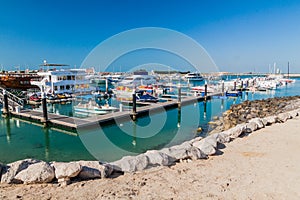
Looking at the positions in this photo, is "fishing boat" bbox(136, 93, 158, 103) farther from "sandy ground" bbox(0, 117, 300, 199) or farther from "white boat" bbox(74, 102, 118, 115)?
"sandy ground" bbox(0, 117, 300, 199)

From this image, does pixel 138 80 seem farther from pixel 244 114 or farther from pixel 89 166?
pixel 89 166

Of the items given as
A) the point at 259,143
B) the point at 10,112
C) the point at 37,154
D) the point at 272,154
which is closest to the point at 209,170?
the point at 272,154

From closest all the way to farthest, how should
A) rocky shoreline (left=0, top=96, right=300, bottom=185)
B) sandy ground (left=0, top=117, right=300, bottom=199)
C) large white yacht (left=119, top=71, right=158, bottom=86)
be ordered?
sandy ground (left=0, top=117, right=300, bottom=199), rocky shoreline (left=0, top=96, right=300, bottom=185), large white yacht (left=119, top=71, right=158, bottom=86)

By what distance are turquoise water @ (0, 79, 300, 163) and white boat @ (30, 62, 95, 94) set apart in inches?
474

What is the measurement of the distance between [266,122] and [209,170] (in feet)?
20.9

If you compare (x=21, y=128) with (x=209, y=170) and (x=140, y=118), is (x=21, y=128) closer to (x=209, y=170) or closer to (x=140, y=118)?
(x=140, y=118)

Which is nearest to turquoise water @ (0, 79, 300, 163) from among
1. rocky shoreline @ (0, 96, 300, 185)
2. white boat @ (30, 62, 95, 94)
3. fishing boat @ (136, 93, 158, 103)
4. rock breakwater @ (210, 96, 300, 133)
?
rock breakwater @ (210, 96, 300, 133)

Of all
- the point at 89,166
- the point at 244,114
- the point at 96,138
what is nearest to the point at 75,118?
the point at 96,138

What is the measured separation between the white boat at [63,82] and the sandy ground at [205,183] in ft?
94.1

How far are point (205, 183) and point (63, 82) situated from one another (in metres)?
30.5

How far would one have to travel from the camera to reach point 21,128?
54.6 ft

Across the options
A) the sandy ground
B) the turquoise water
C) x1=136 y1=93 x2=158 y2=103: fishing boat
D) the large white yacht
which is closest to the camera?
the sandy ground

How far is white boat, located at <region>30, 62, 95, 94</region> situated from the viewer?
30.3 meters

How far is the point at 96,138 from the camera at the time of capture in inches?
547
